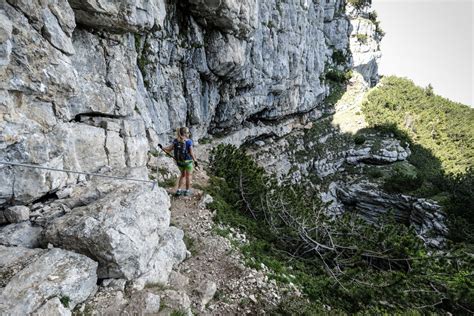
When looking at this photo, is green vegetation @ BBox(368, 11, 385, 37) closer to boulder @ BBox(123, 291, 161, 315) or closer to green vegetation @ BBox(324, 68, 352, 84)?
green vegetation @ BBox(324, 68, 352, 84)

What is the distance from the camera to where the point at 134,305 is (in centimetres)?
500

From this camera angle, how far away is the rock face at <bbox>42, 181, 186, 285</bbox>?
5.33 m

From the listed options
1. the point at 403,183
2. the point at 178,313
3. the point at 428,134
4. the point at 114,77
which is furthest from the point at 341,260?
the point at 428,134

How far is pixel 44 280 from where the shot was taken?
452 cm

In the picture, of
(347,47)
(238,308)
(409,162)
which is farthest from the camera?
(347,47)

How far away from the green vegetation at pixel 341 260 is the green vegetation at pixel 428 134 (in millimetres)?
19269

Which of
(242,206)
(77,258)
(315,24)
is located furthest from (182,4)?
(315,24)

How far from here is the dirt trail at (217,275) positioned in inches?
246

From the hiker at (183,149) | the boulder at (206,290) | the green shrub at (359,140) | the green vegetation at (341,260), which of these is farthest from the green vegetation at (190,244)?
the green shrub at (359,140)

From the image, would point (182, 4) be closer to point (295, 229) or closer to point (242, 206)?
point (242, 206)

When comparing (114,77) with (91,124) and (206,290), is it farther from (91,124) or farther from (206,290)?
(206,290)

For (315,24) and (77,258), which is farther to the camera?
(315,24)

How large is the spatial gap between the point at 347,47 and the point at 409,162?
3090 cm

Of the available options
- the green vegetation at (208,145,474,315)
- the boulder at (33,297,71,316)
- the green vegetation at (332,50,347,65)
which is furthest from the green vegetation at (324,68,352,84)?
the boulder at (33,297,71,316)
